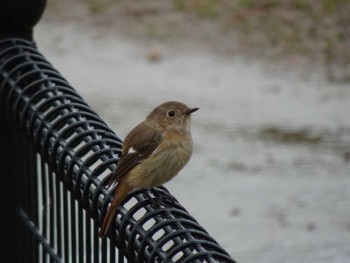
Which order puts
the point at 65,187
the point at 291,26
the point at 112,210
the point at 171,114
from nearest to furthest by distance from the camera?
the point at 112,210 → the point at 65,187 → the point at 171,114 → the point at 291,26

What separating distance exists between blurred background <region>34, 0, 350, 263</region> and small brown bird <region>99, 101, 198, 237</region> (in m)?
2.25

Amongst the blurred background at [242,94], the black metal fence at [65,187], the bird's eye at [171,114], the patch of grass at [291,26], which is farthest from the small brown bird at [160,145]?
the patch of grass at [291,26]

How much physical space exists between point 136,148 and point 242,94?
206 inches

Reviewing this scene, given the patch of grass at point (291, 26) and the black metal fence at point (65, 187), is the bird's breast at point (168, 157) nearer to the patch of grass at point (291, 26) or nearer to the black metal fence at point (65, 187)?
the black metal fence at point (65, 187)

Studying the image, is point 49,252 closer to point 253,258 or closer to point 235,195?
point 253,258

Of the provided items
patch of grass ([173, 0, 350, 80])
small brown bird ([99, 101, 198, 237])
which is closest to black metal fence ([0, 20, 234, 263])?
small brown bird ([99, 101, 198, 237])

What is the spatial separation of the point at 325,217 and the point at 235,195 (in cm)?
61

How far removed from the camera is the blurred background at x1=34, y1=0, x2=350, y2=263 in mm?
6426

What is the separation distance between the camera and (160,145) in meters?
3.65

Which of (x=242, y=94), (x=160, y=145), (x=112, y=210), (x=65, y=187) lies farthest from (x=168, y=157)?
(x=242, y=94)

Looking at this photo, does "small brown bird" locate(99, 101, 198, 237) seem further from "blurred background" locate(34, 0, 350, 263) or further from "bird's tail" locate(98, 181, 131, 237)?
"blurred background" locate(34, 0, 350, 263)

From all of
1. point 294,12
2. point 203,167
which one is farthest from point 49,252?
point 294,12

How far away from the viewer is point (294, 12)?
10.0 meters

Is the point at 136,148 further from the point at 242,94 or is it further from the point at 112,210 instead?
the point at 242,94
